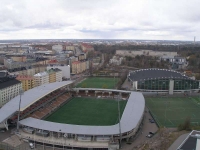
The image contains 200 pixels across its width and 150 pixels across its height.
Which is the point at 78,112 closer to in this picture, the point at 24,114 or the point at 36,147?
the point at 24,114

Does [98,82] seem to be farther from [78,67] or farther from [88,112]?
[88,112]

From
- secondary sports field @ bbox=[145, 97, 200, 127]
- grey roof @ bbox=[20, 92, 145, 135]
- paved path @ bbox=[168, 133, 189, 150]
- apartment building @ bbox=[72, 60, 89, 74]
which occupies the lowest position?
secondary sports field @ bbox=[145, 97, 200, 127]

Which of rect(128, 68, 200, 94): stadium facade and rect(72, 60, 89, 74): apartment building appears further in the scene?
rect(72, 60, 89, 74): apartment building

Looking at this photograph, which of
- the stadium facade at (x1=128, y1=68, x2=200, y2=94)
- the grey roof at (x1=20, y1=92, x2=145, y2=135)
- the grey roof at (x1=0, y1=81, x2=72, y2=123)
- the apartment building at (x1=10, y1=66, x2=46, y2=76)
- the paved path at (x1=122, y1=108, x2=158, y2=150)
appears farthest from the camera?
the apartment building at (x1=10, y1=66, x2=46, y2=76)

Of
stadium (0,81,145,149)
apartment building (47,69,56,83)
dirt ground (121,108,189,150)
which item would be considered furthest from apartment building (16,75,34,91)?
dirt ground (121,108,189,150)

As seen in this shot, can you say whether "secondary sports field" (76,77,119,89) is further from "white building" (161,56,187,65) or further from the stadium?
"white building" (161,56,187,65)

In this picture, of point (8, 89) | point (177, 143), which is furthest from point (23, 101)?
point (177, 143)
